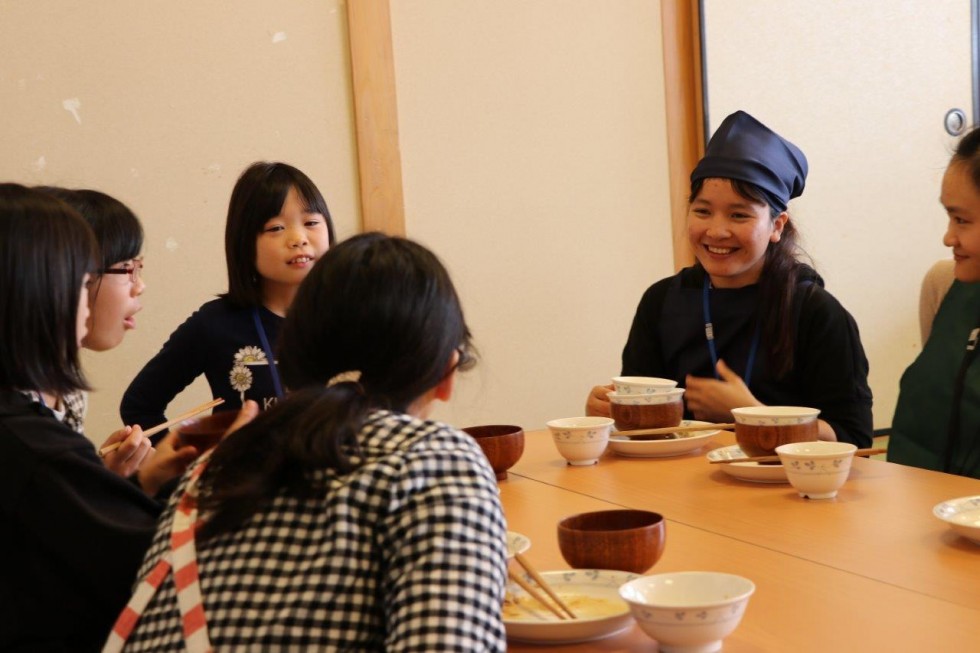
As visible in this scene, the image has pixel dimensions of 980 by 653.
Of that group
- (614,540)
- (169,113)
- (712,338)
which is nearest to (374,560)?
(614,540)

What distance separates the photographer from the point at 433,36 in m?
3.54

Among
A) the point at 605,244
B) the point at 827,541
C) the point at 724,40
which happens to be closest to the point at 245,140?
the point at 605,244

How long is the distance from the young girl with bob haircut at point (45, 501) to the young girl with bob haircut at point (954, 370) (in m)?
1.34

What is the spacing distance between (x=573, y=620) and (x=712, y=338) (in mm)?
1479

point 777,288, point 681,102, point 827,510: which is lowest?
point 827,510

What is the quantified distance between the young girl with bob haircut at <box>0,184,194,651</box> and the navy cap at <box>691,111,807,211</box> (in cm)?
148

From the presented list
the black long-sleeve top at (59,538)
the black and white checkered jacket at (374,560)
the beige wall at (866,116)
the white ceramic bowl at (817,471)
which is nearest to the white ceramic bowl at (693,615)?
the black and white checkered jacket at (374,560)

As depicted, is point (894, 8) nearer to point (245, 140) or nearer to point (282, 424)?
point (245, 140)

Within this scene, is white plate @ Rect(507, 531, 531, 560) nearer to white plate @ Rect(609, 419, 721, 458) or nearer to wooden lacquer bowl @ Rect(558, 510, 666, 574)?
wooden lacquer bowl @ Rect(558, 510, 666, 574)

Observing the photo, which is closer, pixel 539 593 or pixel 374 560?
pixel 374 560

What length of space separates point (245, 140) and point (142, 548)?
2205 millimetres

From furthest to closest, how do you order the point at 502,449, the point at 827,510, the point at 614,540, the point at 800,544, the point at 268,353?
the point at 268,353, the point at 502,449, the point at 827,510, the point at 800,544, the point at 614,540

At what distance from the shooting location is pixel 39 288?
1.38 metres

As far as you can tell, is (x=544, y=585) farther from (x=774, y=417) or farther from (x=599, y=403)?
(x=599, y=403)
